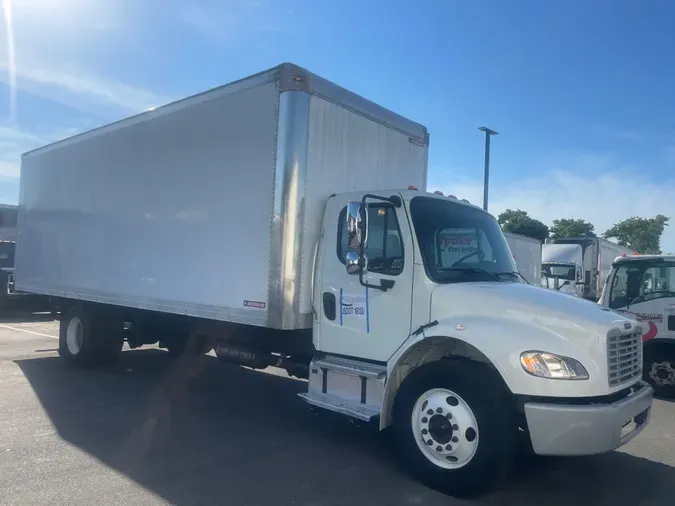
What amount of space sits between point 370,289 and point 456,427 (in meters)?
1.50

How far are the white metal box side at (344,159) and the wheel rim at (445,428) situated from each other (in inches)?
65.8

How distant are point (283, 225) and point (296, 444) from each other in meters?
2.20

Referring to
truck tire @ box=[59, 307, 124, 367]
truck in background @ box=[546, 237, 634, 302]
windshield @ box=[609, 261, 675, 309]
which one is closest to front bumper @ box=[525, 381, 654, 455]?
windshield @ box=[609, 261, 675, 309]

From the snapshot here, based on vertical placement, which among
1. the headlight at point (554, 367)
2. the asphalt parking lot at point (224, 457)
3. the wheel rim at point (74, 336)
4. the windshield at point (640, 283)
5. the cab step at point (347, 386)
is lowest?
the asphalt parking lot at point (224, 457)

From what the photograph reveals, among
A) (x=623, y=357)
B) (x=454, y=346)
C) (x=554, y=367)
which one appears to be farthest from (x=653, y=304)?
(x=554, y=367)

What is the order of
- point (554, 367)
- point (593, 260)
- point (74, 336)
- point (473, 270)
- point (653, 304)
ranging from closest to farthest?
point (554, 367)
point (473, 270)
point (653, 304)
point (74, 336)
point (593, 260)

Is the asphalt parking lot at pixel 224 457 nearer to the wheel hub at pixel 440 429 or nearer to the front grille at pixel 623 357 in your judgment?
the wheel hub at pixel 440 429

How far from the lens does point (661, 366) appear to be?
8.70 meters

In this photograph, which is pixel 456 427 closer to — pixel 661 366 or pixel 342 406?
pixel 342 406

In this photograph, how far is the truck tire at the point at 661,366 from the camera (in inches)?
338

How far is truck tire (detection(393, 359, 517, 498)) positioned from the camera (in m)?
4.47

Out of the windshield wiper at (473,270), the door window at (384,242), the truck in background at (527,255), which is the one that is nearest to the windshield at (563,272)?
the truck in background at (527,255)

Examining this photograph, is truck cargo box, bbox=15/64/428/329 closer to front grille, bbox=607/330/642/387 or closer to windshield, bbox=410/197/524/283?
windshield, bbox=410/197/524/283

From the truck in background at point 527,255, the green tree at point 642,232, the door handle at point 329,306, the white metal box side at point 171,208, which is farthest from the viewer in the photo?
the green tree at point 642,232
